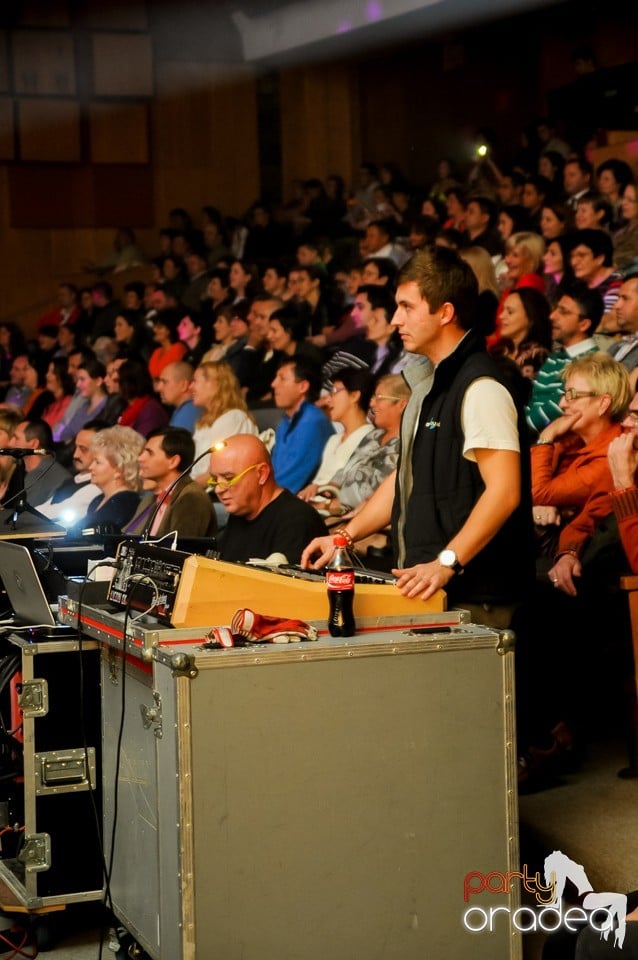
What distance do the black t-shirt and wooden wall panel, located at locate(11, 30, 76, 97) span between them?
389 inches

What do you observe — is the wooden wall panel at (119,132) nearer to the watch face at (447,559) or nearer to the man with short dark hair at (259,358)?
the man with short dark hair at (259,358)

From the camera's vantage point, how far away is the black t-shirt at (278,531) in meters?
3.84

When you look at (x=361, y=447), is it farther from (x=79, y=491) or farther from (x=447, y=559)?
(x=447, y=559)

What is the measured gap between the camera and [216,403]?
615 cm

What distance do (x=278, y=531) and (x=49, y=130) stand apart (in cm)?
1012

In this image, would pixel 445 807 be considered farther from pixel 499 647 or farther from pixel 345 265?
pixel 345 265

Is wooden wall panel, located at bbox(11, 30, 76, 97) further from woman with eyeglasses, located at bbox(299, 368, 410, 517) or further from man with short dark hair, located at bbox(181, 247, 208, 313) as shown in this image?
woman with eyeglasses, located at bbox(299, 368, 410, 517)

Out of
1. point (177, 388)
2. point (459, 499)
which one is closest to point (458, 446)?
point (459, 499)

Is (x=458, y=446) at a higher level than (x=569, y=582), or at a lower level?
higher

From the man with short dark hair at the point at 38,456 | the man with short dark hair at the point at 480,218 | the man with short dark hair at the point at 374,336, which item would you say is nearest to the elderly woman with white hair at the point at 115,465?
the man with short dark hair at the point at 38,456

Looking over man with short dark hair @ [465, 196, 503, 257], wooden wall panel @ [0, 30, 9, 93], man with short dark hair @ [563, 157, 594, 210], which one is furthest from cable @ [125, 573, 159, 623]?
wooden wall panel @ [0, 30, 9, 93]

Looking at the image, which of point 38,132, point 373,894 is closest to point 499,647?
point 373,894

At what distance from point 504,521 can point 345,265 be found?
747cm
